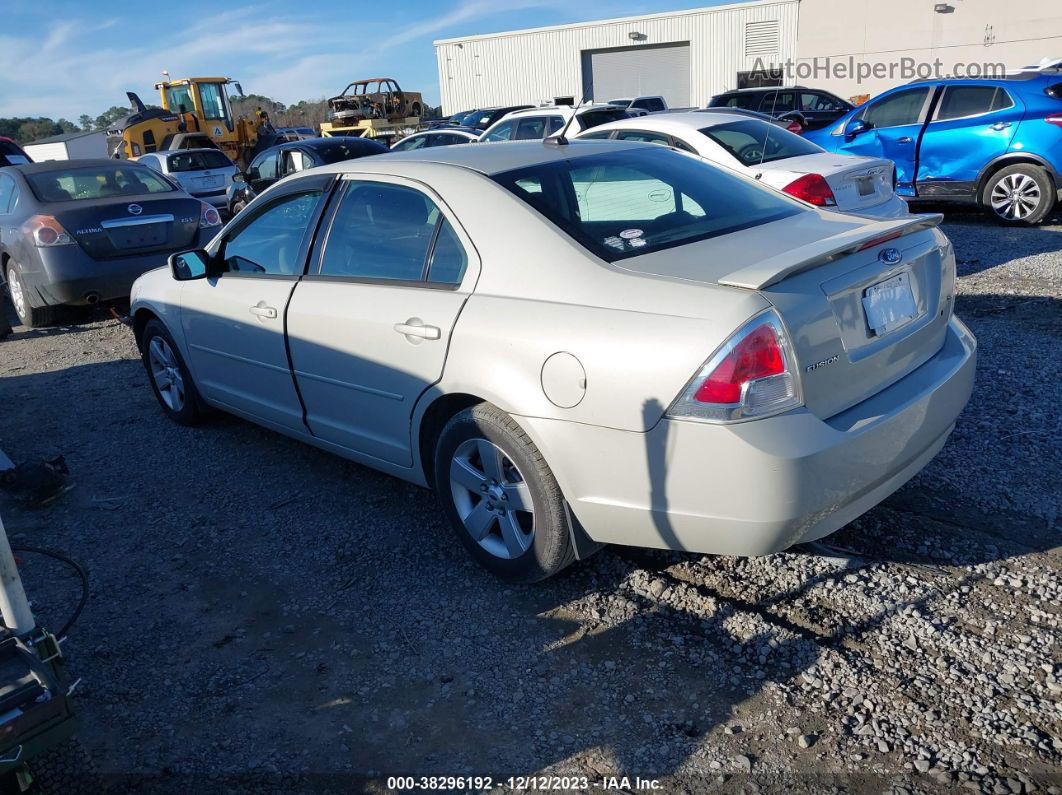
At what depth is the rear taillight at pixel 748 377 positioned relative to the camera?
260 centimetres

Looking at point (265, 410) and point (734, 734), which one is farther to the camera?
point (265, 410)

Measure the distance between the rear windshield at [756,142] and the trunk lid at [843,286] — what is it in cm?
454

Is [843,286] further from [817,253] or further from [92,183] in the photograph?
[92,183]

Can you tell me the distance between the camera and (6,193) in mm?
8836

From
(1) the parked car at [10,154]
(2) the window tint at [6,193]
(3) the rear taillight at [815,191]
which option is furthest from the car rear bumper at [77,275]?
(1) the parked car at [10,154]

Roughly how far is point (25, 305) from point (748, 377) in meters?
8.28

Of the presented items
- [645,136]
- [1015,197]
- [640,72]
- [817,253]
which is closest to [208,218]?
[645,136]

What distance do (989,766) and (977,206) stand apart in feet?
30.7

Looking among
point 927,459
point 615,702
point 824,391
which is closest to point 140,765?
point 615,702

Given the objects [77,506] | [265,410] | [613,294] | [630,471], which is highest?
[613,294]

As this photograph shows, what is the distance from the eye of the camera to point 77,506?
455 centimetres

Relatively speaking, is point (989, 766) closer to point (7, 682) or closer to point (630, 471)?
point (630, 471)

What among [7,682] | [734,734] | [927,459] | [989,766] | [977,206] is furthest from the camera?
[977,206]

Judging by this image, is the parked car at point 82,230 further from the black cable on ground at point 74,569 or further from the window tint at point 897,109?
the window tint at point 897,109
